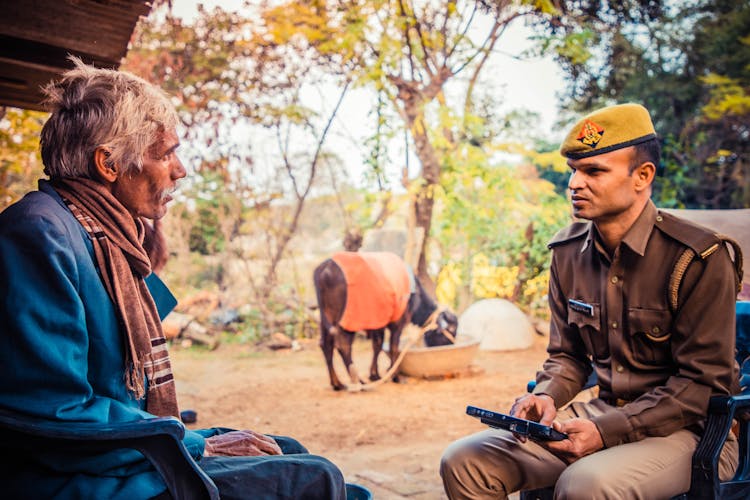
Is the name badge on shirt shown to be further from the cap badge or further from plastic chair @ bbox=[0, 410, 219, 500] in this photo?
plastic chair @ bbox=[0, 410, 219, 500]

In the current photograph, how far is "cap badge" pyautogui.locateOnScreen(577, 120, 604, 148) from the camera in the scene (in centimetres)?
212

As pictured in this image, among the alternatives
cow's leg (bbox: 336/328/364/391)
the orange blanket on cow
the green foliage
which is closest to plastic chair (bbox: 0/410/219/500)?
the orange blanket on cow

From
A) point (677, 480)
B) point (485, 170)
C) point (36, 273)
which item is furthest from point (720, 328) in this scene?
point (485, 170)

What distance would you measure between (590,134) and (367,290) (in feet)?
16.6

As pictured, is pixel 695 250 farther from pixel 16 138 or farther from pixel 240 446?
pixel 16 138

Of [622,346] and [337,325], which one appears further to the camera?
[337,325]

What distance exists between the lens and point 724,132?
1137cm

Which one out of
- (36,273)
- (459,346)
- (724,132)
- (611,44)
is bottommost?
(459,346)

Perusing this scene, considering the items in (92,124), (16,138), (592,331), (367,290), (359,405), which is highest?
(16,138)

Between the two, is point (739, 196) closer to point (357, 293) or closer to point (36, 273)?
point (357, 293)

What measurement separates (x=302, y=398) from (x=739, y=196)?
29.2 feet

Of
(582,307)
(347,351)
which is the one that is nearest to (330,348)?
(347,351)

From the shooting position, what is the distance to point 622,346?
7.00 ft

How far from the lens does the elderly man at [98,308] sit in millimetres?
1369
